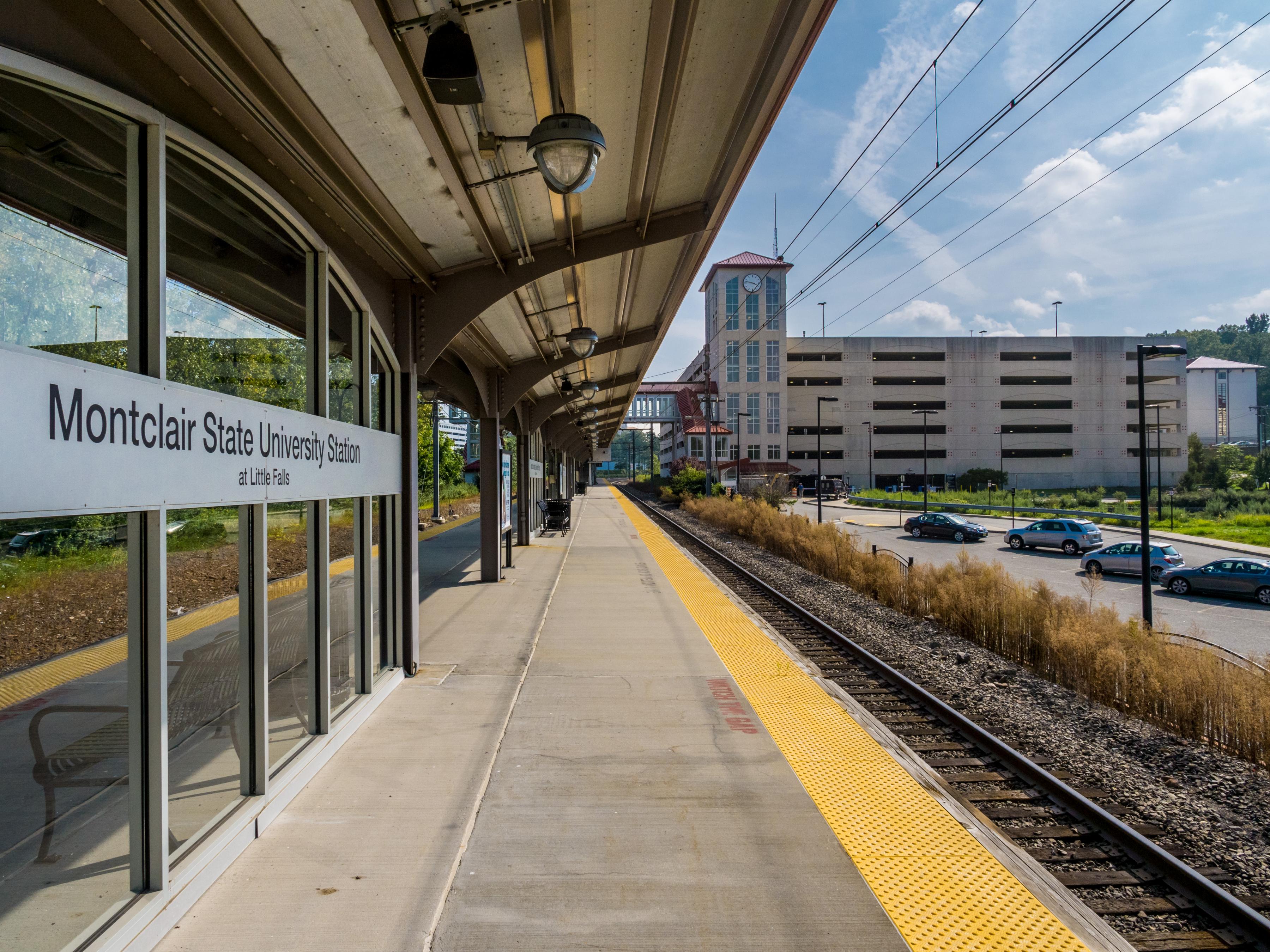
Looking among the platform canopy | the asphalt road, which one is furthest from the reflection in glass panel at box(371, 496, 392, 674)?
the asphalt road

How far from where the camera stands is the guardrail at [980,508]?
125 feet

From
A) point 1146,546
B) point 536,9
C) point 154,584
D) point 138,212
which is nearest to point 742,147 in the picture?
point 536,9

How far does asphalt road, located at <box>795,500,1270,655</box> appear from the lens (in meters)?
13.3

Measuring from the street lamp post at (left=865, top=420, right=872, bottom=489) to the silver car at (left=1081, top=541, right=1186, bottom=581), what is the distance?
150ft

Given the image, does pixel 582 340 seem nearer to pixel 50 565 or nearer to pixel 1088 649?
pixel 1088 649

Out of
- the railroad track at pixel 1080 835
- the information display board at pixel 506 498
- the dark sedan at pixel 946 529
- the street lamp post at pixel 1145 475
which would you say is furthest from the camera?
the dark sedan at pixel 946 529

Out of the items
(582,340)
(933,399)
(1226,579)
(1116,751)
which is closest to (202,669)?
(1116,751)

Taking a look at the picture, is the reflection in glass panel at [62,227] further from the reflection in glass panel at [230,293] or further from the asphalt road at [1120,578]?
the asphalt road at [1120,578]

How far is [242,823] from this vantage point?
4.27m

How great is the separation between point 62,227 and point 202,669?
8.63ft

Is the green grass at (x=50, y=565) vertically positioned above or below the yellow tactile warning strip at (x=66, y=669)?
above

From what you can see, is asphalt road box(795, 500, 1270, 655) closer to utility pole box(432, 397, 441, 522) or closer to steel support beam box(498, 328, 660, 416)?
steel support beam box(498, 328, 660, 416)

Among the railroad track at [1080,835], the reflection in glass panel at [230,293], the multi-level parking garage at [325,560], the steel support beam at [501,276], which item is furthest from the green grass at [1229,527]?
the reflection in glass panel at [230,293]

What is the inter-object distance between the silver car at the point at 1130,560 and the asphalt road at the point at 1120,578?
0.92ft
